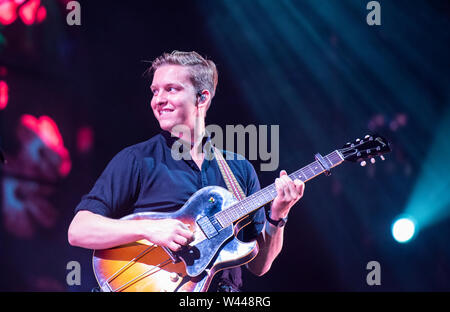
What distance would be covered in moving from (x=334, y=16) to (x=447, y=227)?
240 cm

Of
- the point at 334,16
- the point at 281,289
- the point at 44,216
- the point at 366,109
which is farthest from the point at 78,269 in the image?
the point at 334,16

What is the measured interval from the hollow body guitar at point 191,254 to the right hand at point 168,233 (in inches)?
2.2

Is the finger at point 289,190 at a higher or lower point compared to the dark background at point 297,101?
lower

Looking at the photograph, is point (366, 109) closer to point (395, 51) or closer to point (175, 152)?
point (395, 51)

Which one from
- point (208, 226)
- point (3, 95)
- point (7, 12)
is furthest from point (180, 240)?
point (7, 12)

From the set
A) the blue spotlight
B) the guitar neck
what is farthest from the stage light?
the blue spotlight

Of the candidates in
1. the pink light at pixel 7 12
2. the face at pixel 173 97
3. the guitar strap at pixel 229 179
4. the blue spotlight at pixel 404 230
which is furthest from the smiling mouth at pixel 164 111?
the blue spotlight at pixel 404 230

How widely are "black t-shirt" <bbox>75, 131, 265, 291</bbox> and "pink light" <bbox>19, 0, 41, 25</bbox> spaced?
223cm

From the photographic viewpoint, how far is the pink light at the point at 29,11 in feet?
13.9

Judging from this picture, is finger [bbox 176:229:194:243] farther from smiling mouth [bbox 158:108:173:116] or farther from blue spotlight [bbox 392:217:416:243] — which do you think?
blue spotlight [bbox 392:217:416:243]

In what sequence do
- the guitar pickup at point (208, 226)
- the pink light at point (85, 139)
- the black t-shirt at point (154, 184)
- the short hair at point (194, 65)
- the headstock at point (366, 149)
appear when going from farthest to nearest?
1. the pink light at point (85, 139)
2. the short hair at point (194, 65)
3. the headstock at point (366, 149)
4. the black t-shirt at point (154, 184)
5. the guitar pickup at point (208, 226)

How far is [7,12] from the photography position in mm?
4199

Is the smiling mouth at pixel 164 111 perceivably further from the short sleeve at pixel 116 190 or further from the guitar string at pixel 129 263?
the guitar string at pixel 129 263

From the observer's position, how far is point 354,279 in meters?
4.05
